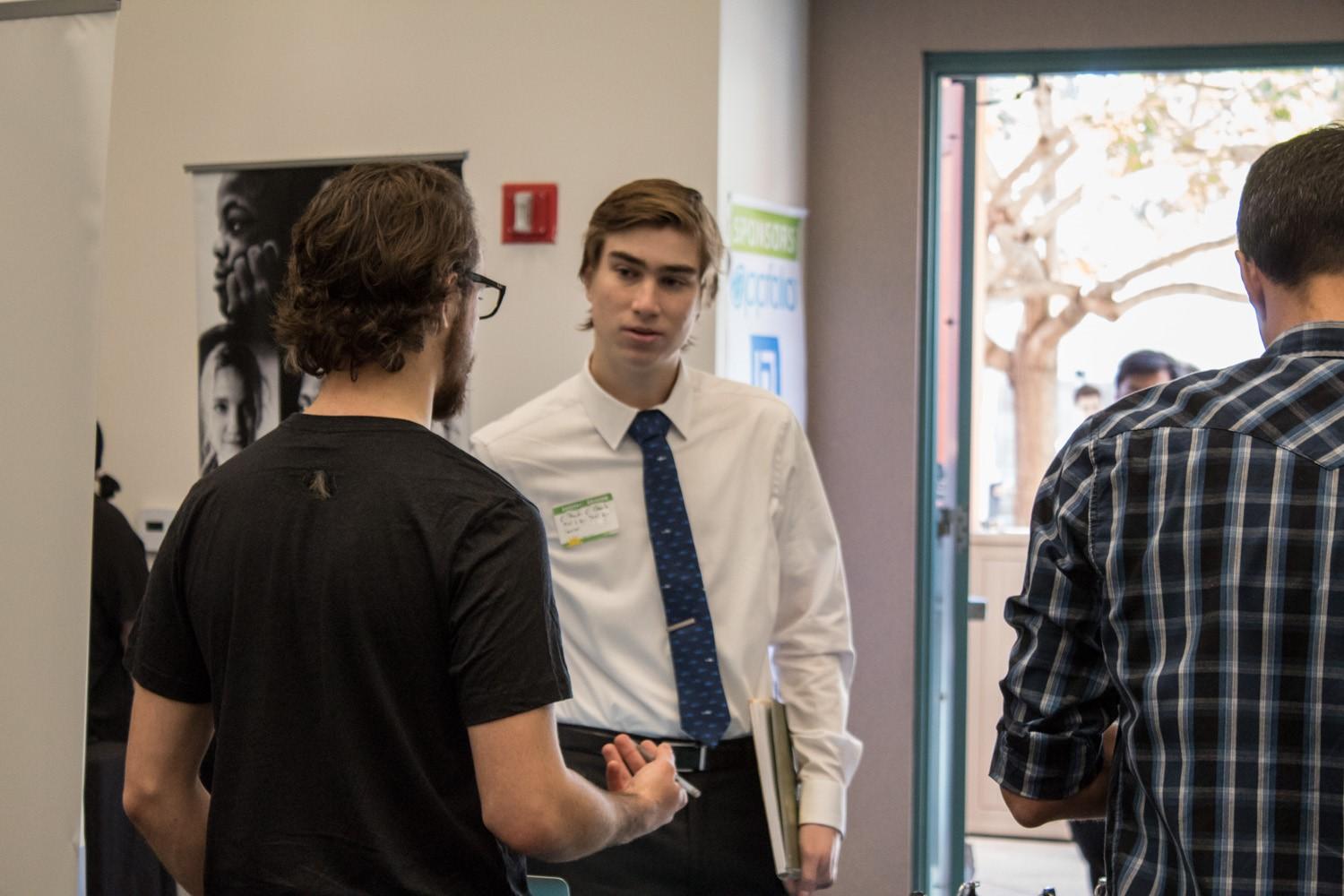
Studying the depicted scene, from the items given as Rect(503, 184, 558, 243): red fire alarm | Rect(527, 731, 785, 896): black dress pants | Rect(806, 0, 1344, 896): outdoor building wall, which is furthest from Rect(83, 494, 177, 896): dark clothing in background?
Rect(806, 0, 1344, 896): outdoor building wall

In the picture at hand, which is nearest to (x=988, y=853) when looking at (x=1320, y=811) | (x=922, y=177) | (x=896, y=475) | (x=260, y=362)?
(x=896, y=475)

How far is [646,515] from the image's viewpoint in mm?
2268

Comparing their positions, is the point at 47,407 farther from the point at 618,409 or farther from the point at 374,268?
the point at 618,409

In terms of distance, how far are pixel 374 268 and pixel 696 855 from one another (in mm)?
1138

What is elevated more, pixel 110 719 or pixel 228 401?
pixel 228 401

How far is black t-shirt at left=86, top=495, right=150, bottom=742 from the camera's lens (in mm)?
3150

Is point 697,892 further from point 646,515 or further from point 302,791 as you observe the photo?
point 302,791

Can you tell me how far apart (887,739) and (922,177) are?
60.8 inches

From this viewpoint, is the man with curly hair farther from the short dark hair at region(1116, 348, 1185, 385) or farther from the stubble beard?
the short dark hair at region(1116, 348, 1185, 385)

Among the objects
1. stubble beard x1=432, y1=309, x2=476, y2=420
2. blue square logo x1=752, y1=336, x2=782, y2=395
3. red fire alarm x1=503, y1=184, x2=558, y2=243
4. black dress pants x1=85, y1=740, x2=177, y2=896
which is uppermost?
red fire alarm x1=503, y1=184, x2=558, y2=243

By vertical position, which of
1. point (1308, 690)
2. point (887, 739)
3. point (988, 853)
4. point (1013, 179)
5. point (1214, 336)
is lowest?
point (988, 853)

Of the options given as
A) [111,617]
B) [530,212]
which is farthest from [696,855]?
[111,617]

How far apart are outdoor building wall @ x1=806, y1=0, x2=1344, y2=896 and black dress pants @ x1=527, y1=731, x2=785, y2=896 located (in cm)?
173

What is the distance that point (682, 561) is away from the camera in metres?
2.23
